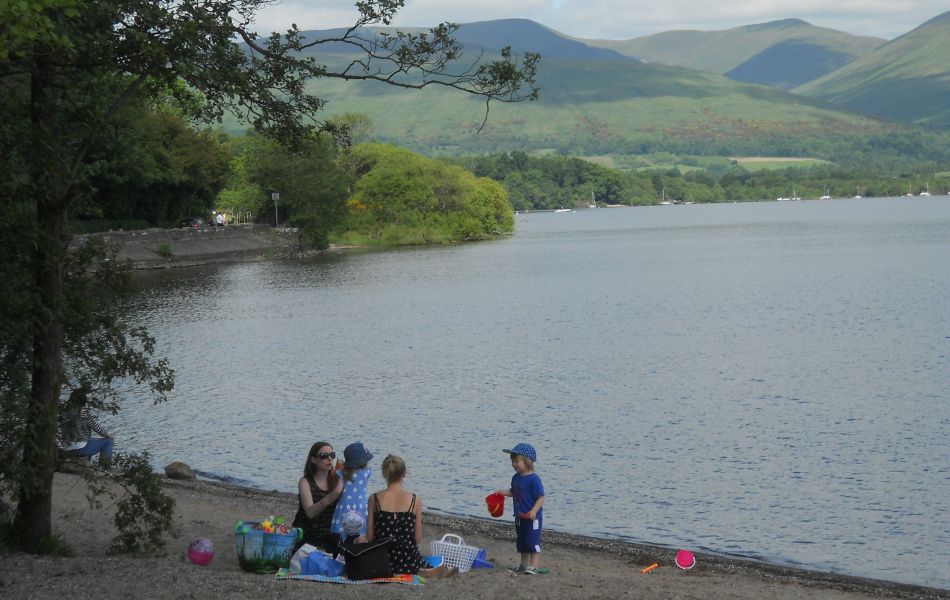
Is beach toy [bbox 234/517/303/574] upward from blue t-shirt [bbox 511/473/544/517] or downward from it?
downward

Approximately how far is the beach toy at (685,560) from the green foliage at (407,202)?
398 ft

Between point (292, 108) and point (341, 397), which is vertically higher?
point (292, 108)

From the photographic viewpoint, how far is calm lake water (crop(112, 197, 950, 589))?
2272 centimetres

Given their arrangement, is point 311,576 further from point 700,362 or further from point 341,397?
point 700,362

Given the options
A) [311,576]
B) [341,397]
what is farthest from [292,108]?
[341,397]

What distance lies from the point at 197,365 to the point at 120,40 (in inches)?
1283

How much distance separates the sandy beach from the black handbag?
7.4 inches

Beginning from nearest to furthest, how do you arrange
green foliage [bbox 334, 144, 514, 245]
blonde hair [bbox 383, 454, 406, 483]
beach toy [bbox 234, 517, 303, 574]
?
blonde hair [bbox 383, 454, 406, 483], beach toy [bbox 234, 517, 303, 574], green foliage [bbox 334, 144, 514, 245]

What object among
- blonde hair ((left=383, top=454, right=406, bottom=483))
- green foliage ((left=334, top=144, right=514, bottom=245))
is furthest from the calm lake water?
green foliage ((left=334, top=144, right=514, bottom=245))

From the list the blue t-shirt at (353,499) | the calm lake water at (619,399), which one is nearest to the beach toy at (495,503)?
the blue t-shirt at (353,499)

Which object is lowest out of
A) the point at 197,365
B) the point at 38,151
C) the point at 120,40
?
the point at 197,365

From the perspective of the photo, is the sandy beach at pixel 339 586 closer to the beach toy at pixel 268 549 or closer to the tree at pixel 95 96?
the beach toy at pixel 268 549

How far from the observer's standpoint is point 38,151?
13.8 metres

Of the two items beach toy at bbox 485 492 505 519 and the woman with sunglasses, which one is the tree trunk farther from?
beach toy at bbox 485 492 505 519
